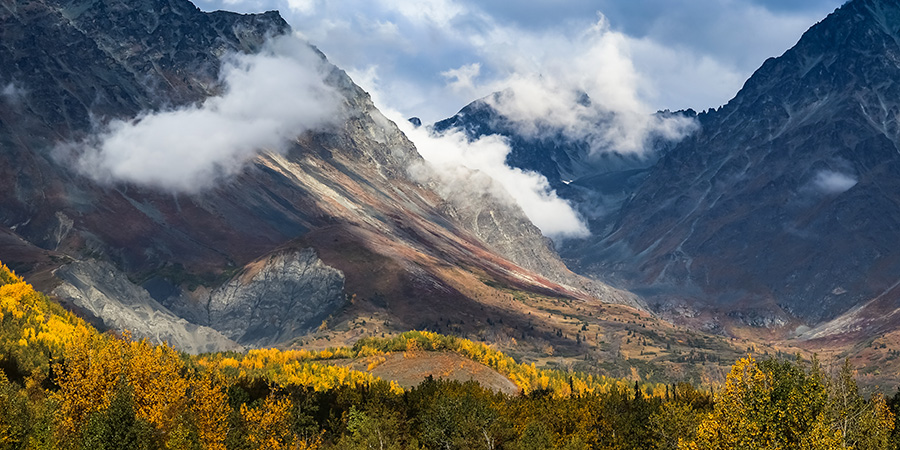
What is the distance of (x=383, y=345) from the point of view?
177000mm

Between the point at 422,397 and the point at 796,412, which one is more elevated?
the point at 796,412

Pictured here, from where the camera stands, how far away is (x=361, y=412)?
313ft

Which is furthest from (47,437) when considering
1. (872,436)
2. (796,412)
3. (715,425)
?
(872,436)

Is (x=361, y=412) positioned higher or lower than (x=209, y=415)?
higher

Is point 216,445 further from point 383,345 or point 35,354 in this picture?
point 383,345

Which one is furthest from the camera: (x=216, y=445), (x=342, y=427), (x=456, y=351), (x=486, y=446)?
(x=456, y=351)

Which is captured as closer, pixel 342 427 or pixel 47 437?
pixel 47 437

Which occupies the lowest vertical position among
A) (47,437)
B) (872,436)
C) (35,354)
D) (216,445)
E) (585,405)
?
(35,354)

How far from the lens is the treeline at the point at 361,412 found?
159 feet

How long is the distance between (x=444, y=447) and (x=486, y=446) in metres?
5.40

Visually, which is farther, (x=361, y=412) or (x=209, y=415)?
(x=361, y=412)

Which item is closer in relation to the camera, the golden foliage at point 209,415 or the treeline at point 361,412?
the treeline at point 361,412

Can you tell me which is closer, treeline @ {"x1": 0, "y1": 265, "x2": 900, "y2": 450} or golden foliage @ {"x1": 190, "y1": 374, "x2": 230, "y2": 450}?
treeline @ {"x1": 0, "y1": 265, "x2": 900, "y2": 450}

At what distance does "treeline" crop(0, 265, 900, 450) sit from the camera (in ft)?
159
